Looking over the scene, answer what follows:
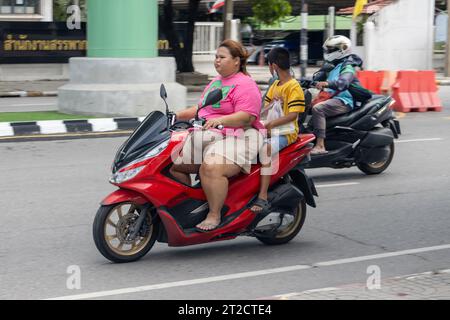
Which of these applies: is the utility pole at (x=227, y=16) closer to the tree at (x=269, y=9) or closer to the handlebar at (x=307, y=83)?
the tree at (x=269, y=9)

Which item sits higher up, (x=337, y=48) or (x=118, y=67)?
(x=337, y=48)

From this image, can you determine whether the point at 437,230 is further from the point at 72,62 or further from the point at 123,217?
the point at 72,62

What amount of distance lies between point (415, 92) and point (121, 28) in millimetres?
6825

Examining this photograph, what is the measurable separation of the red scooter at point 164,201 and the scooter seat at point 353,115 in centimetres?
346

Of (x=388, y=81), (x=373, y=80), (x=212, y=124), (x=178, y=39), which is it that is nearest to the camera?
(x=212, y=124)

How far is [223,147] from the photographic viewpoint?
6.91 metres

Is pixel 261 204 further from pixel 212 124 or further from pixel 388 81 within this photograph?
pixel 388 81

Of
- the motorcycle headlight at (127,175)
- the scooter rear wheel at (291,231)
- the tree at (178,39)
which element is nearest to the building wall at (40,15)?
the tree at (178,39)

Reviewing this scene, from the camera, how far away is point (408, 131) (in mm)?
15992

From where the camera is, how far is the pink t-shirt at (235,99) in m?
6.90

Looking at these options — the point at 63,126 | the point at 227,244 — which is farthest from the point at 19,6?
the point at 227,244

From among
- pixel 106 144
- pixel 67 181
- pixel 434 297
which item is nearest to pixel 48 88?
pixel 106 144

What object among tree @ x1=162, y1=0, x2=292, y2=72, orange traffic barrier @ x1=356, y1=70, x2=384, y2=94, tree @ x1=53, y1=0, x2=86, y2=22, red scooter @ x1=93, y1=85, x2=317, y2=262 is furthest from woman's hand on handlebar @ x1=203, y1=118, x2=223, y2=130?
tree @ x1=53, y1=0, x2=86, y2=22

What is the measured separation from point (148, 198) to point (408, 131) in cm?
1006
